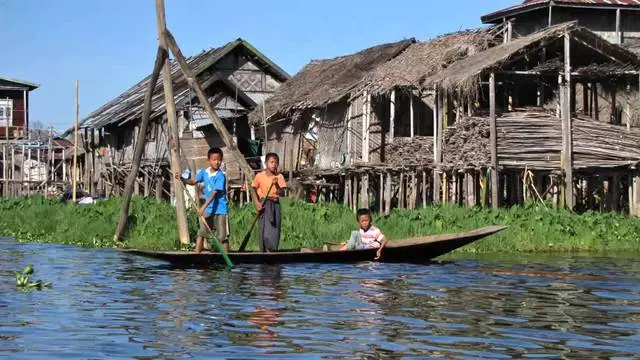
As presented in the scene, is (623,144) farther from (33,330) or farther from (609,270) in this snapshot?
(33,330)

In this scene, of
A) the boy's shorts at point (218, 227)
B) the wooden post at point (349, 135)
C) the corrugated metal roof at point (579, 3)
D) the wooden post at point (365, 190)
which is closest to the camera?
the boy's shorts at point (218, 227)

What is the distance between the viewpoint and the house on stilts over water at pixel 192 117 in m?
36.5

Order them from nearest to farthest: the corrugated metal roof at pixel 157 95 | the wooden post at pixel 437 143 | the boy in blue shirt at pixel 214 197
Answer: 1. the boy in blue shirt at pixel 214 197
2. the wooden post at pixel 437 143
3. the corrugated metal roof at pixel 157 95

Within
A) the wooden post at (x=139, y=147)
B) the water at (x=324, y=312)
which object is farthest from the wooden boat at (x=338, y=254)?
the wooden post at (x=139, y=147)

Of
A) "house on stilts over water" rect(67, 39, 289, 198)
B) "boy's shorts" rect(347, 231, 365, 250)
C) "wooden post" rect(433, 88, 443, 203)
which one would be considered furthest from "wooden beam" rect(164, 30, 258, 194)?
"house on stilts over water" rect(67, 39, 289, 198)

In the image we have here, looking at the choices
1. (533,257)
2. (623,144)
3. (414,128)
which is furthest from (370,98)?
(533,257)

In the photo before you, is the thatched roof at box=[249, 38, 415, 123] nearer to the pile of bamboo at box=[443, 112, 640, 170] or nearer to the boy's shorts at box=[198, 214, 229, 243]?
the pile of bamboo at box=[443, 112, 640, 170]

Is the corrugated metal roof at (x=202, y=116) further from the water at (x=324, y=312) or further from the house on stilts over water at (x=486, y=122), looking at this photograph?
the water at (x=324, y=312)

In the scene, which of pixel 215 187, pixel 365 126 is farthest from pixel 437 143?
pixel 215 187

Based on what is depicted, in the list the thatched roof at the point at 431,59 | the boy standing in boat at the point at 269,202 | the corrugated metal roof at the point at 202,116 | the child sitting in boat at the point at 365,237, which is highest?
the thatched roof at the point at 431,59

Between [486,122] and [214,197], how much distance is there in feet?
34.5

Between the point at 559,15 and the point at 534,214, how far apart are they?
16.1 metres

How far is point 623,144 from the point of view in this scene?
24875mm

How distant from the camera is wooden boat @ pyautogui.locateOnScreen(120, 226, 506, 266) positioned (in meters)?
14.8
